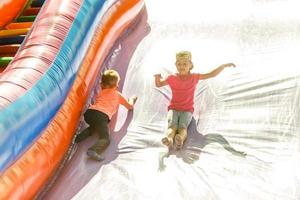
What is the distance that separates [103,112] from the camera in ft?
11.5

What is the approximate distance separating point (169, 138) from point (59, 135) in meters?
0.68

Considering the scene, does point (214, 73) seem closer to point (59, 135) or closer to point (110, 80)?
point (110, 80)

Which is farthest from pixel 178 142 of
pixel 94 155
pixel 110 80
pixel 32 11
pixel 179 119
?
pixel 32 11

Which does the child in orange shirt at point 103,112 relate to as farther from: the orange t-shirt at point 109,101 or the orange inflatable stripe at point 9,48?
the orange inflatable stripe at point 9,48

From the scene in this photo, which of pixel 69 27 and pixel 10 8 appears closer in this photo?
pixel 69 27

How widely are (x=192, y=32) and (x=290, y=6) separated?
35.6 inches

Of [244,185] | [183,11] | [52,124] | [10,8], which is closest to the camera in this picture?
[244,185]

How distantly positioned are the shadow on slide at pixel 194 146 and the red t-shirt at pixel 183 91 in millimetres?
163

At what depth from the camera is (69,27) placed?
3627 millimetres

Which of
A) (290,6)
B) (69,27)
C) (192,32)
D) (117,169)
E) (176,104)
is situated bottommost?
(117,169)

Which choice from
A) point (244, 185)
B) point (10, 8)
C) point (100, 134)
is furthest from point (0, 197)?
point (10, 8)

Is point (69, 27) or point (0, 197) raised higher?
point (69, 27)

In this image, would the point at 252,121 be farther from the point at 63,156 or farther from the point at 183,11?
the point at 183,11

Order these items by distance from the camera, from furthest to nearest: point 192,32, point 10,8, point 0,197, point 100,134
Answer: point 192,32, point 10,8, point 100,134, point 0,197
